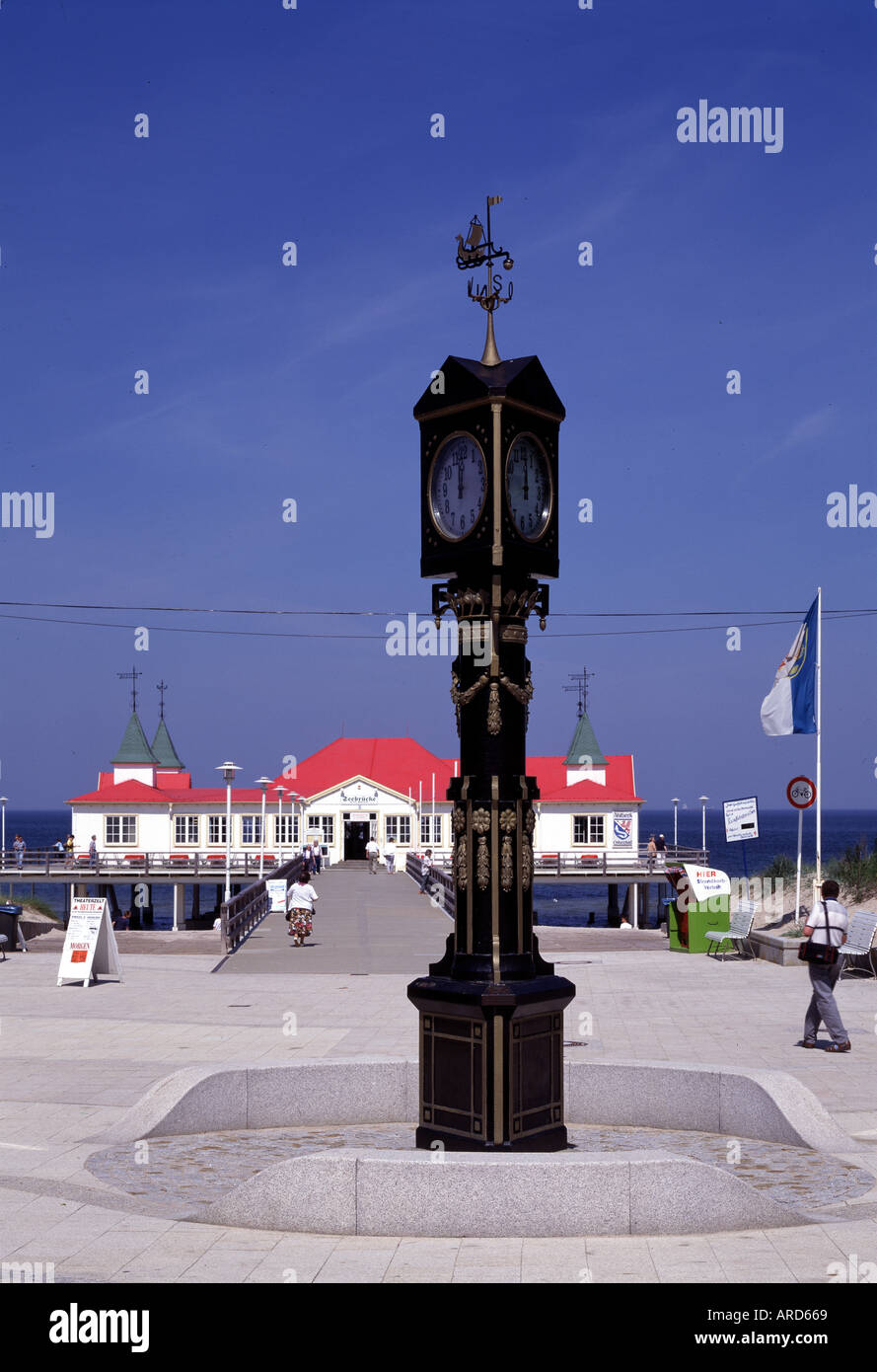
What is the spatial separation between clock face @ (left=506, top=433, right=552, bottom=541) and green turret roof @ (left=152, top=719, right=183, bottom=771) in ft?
251

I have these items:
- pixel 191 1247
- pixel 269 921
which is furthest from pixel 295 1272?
pixel 269 921

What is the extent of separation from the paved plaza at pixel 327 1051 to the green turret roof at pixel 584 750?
3758 centimetres

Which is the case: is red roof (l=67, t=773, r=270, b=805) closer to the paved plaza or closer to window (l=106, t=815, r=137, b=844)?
window (l=106, t=815, r=137, b=844)

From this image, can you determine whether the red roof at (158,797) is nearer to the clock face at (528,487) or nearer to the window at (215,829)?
the window at (215,829)

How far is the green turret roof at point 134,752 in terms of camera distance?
7351 centimetres

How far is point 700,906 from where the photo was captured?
83.1 ft

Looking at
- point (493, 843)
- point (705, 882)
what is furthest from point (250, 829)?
point (493, 843)

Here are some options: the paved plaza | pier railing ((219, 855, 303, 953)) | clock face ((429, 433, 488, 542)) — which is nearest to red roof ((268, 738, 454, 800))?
pier railing ((219, 855, 303, 953))

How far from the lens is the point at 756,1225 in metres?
7.12

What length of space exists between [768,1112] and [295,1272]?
4272mm

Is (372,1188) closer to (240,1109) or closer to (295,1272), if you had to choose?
(295,1272)

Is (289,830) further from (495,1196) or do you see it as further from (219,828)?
(495,1196)

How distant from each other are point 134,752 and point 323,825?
11.6 metres

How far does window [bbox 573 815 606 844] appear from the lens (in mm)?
67875
